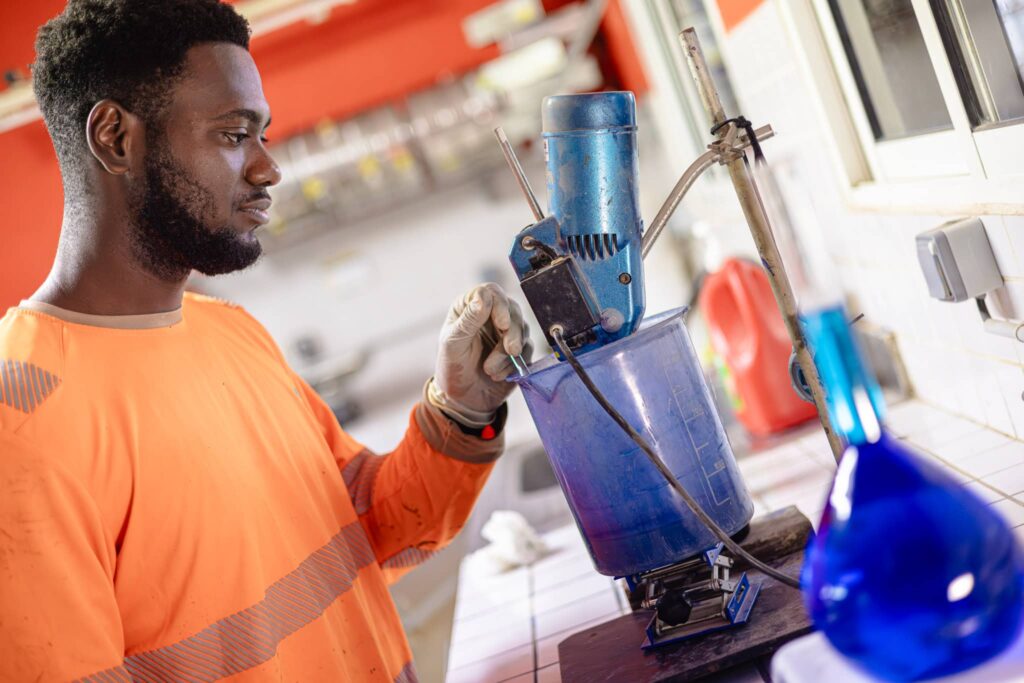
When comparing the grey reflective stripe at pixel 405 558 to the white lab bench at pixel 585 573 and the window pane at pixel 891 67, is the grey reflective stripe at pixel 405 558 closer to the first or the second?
the white lab bench at pixel 585 573

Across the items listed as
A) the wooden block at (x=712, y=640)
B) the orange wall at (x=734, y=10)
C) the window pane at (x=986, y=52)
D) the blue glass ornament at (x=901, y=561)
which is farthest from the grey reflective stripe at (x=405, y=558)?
the orange wall at (x=734, y=10)

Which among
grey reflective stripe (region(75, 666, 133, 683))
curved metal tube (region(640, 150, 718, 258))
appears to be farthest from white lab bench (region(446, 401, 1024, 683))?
grey reflective stripe (region(75, 666, 133, 683))

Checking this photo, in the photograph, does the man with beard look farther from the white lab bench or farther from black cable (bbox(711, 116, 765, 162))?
black cable (bbox(711, 116, 765, 162))

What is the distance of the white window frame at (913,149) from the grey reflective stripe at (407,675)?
1.26 metres

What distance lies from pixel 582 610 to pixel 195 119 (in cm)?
116

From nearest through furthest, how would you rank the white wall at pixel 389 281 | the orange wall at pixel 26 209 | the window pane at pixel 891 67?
the window pane at pixel 891 67
the orange wall at pixel 26 209
the white wall at pixel 389 281

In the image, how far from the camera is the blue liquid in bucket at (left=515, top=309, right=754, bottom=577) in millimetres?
1154

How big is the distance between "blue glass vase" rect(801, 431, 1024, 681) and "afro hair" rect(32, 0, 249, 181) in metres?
1.19

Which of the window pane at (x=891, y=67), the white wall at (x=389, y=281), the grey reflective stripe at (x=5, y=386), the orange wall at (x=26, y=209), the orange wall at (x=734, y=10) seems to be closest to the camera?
the grey reflective stripe at (x=5, y=386)

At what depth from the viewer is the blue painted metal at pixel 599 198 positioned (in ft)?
3.93

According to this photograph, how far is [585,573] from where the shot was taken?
82.7 inches

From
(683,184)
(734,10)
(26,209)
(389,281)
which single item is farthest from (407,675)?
(389,281)

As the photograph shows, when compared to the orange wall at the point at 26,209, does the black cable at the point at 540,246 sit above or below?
below

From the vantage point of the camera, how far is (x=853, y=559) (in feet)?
2.23
